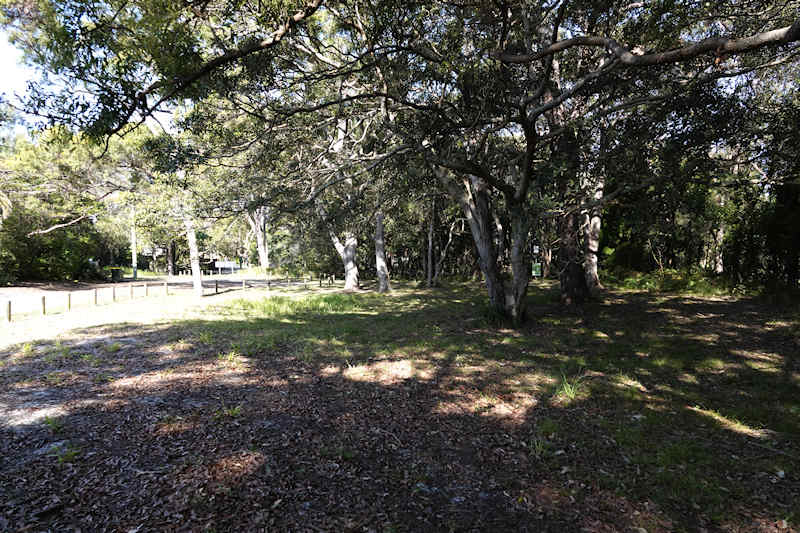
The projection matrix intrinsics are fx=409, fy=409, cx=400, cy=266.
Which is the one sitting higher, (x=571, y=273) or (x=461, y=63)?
(x=461, y=63)

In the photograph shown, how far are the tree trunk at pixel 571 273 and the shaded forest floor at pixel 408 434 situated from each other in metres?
3.35

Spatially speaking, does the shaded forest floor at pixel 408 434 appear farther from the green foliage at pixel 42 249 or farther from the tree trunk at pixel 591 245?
the green foliage at pixel 42 249

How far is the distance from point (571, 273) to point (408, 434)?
9155mm

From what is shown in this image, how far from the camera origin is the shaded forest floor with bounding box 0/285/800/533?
9.86ft

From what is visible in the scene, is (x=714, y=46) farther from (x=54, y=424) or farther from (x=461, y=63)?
(x=54, y=424)

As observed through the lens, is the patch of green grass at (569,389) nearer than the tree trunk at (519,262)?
Yes

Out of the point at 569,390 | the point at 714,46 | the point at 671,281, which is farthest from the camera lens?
the point at 671,281

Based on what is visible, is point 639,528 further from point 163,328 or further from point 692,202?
point 163,328

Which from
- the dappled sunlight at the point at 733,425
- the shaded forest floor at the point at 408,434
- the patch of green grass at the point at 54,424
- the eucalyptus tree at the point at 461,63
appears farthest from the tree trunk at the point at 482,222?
the patch of green grass at the point at 54,424

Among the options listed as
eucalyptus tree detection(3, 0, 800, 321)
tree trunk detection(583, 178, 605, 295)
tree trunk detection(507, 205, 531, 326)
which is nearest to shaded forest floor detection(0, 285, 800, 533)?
tree trunk detection(507, 205, 531, 326)

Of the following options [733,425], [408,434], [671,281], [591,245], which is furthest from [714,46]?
[671,281]

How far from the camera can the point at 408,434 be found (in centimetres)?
436

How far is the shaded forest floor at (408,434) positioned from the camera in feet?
9.86

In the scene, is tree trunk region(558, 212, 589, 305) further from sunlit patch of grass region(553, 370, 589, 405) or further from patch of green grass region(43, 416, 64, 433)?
patch of green grass region(43, 416, 64, 433)
